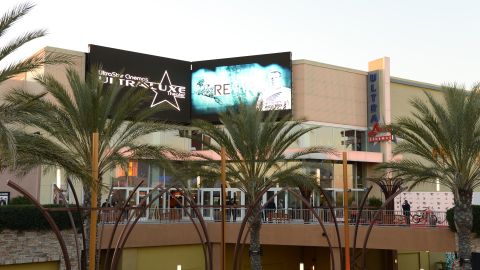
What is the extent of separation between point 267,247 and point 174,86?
13509 millimetres

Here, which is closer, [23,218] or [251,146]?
[23,218]

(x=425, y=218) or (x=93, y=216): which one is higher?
(x=93, y=216)

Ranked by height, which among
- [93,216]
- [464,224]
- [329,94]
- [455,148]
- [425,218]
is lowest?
[464,224]

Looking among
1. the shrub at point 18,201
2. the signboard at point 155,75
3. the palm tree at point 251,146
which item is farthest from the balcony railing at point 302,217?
the signboard at point 155,75

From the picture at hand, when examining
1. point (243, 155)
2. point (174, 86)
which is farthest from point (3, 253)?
point (174, 86)

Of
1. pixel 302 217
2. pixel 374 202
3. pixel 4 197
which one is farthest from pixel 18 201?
pixel 374 202

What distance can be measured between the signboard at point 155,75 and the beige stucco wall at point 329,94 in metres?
7.94

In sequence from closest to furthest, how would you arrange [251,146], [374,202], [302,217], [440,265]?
1. [251,146]
2. [302,217]
3. [374,202]
4. [440,265]

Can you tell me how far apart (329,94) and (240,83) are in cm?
611

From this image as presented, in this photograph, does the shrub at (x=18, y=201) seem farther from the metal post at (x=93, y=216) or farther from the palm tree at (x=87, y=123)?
the metal post at (x=93, y=216)

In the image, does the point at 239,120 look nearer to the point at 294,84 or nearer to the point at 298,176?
the point at 298,176

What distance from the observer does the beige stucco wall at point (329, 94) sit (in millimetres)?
38406

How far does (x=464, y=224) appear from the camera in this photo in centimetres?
2183

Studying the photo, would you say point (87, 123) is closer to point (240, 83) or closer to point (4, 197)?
point (4, 197)
